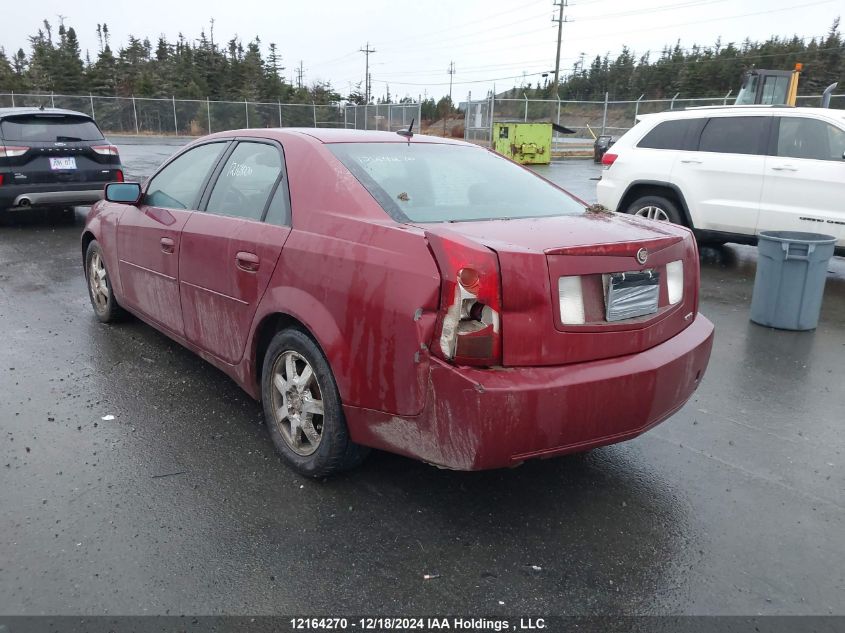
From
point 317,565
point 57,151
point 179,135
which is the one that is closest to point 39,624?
point 317,565

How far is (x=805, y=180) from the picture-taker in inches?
287

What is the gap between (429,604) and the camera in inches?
96.3

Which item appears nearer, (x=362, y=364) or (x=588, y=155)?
(x=362, y=364)

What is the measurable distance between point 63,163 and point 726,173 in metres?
9.04

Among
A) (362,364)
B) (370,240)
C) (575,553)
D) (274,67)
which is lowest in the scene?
(575,553)

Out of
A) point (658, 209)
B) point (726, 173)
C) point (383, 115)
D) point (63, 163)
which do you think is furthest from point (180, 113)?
point (726, 173)

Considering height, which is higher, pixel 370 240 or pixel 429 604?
pixel 370 240

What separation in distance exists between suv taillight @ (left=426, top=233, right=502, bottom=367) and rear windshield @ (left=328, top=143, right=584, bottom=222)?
0.54 meters

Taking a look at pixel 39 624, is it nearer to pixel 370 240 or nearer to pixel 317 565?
pixel 317 565

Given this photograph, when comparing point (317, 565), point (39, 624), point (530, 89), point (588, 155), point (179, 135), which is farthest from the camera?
point (530, 89)

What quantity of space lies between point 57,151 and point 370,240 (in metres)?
8.85

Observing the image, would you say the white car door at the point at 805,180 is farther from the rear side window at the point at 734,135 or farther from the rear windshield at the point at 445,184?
the rear windshield at the point at 445,184

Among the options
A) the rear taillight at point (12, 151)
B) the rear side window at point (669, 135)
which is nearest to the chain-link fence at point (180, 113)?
the rear taillight at point (12, 151)

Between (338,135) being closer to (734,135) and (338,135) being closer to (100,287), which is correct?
(100,287)
